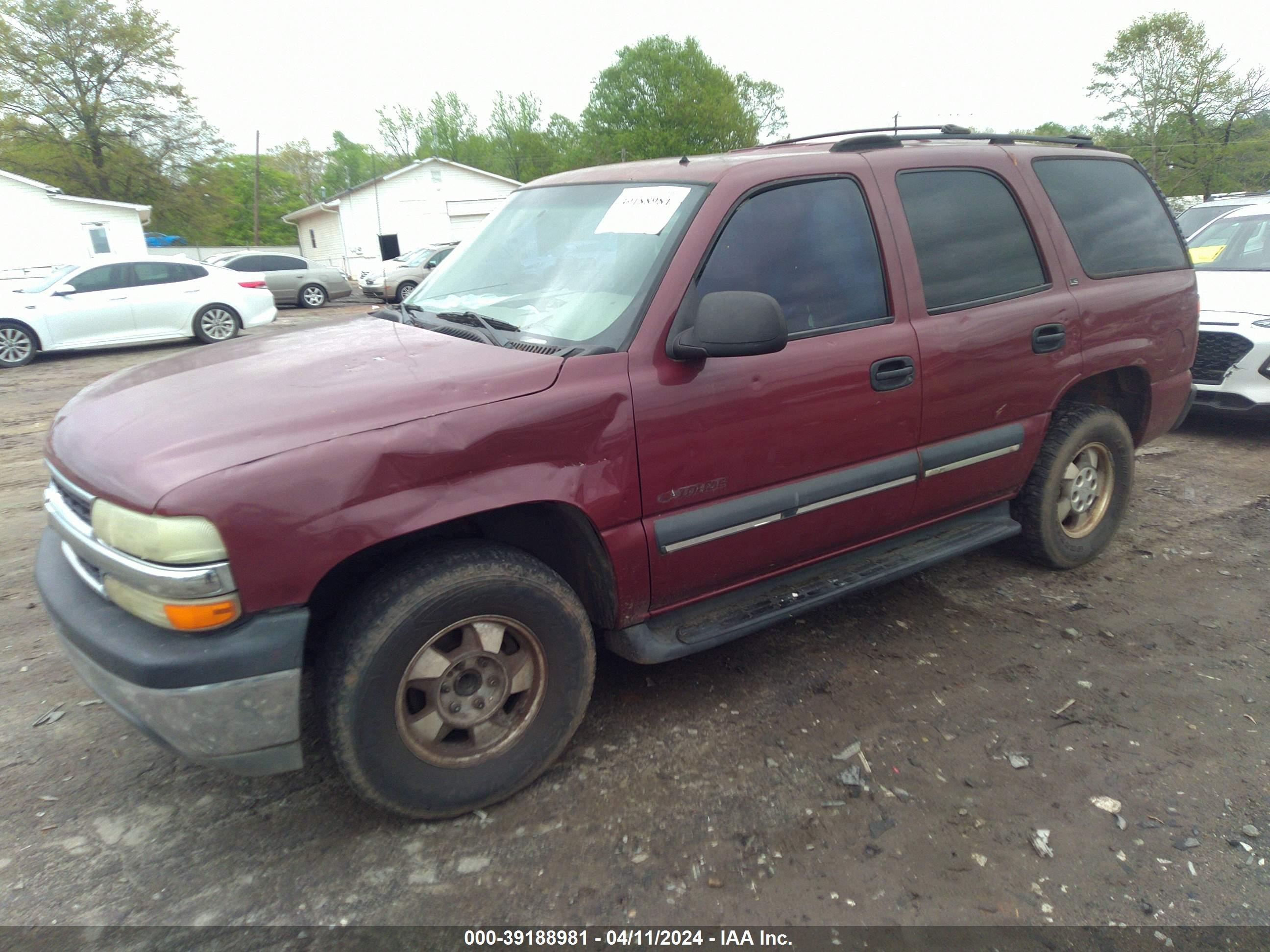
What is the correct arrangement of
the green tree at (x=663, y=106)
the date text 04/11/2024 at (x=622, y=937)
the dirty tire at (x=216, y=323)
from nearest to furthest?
the date text 04/11/2024 at (x=622, y=937)
the dirty tire at (x=216, y=323)
the green tree at (x=663, y=106)

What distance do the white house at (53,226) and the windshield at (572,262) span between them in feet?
95.9

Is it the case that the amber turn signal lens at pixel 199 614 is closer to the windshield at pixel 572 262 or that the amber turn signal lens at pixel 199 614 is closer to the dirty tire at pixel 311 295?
the windshield at pixel 572 262

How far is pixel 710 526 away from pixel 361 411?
3.95 ft

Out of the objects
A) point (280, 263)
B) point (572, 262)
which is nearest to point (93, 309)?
point (280, 263)

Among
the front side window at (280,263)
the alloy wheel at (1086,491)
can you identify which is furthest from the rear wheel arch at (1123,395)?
the front side window at (280,263)

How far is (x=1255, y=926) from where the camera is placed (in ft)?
7.41

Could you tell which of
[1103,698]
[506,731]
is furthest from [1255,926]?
[506,731]

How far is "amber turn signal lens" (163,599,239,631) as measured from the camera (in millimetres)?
2148

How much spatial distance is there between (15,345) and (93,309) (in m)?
1.14

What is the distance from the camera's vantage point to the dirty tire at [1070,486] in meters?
4.05

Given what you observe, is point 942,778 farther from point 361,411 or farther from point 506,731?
point 361,411

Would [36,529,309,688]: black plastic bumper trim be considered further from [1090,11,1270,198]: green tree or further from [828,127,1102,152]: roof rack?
[1090,11,1270,198]: green tree

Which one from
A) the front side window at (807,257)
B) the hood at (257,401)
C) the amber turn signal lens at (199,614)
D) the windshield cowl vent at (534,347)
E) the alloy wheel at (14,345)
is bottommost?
the alloy wheel at (14,345)

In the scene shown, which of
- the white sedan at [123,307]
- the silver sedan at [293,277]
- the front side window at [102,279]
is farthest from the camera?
the silver sedan at [293,277]
